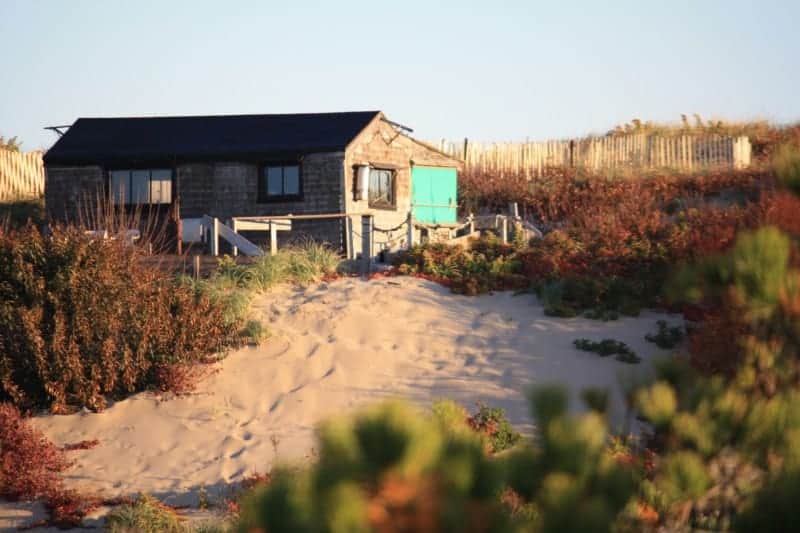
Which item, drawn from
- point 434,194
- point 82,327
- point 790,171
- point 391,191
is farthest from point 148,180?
point 790,171

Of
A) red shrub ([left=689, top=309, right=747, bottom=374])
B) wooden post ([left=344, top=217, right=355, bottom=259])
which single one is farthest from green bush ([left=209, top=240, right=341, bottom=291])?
red shrub ([left=689, top=309, right=747, bottom=374])

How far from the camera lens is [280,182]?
24.1 meters

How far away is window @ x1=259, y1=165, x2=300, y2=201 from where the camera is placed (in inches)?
947

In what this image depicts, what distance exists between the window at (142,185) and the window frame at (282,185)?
221 centimetres

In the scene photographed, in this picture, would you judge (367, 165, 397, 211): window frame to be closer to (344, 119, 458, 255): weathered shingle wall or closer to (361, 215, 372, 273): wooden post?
(344, 119, 458, 255): weathered shingle wall

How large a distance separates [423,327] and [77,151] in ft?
43.4

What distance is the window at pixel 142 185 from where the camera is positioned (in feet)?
81.0

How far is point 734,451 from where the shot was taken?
4.01 metres

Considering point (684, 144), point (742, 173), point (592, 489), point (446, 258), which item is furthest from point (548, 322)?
point (684, 144)

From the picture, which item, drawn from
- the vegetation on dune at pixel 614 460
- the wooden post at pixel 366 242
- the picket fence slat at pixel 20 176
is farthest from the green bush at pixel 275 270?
the picket fence slat at pixel 20 176

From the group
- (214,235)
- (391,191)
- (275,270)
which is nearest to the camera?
(275,270)

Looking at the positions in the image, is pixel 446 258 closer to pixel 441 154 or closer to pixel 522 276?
pixel 522 276

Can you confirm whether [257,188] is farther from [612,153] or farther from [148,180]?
[612,153]

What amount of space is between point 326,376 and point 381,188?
1271 centimetres
